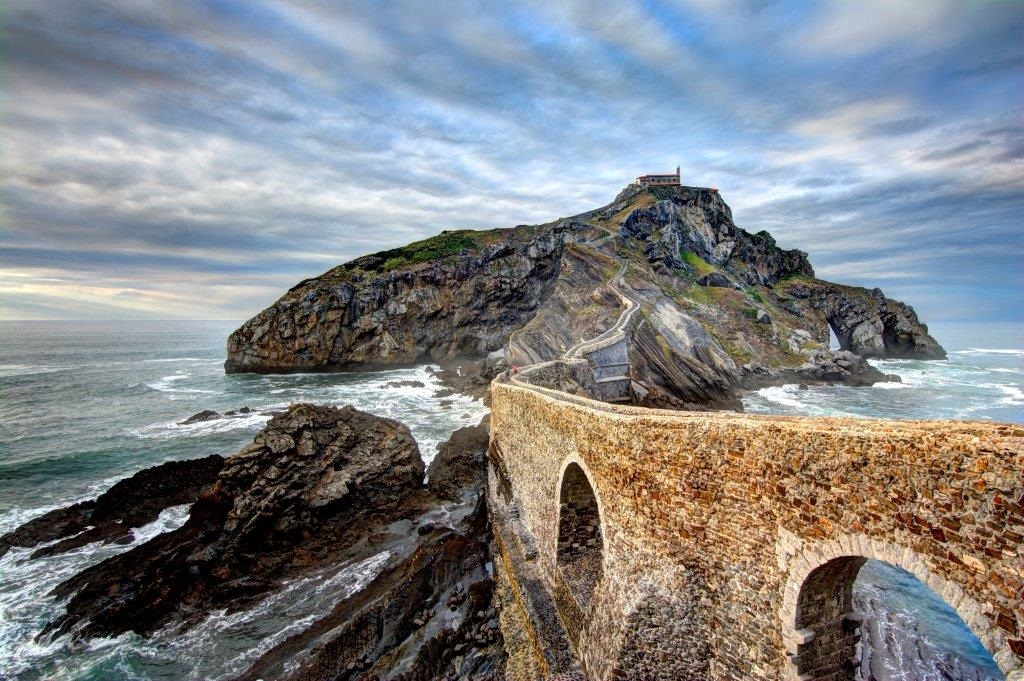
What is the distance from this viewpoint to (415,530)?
18.5 metres

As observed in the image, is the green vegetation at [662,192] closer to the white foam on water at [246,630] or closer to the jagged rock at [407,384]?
the jagged rock at [407,384]

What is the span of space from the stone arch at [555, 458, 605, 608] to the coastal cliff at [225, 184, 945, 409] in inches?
1000

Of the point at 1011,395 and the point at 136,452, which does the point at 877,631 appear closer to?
the point at 136,452

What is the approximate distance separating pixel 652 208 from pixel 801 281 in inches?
1169

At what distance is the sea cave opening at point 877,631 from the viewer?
660 centimetres

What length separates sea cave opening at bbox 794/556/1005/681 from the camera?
660 cm

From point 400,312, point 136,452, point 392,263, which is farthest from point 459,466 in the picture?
point 392,263

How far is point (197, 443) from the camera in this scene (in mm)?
29297

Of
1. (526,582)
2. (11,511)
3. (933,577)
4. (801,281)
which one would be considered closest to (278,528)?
(526,582)

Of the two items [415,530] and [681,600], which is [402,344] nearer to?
Answer: [415,530]

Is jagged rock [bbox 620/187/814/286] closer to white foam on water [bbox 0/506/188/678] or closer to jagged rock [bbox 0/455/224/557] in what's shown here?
jagged rock [bbox 0/455/224/557]

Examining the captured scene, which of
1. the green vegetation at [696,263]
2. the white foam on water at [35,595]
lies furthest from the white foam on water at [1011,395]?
the white foam on water at [35,595]

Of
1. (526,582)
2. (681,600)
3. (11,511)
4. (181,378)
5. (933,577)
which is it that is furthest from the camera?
(181,378)

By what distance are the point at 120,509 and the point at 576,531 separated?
20.3 metres
